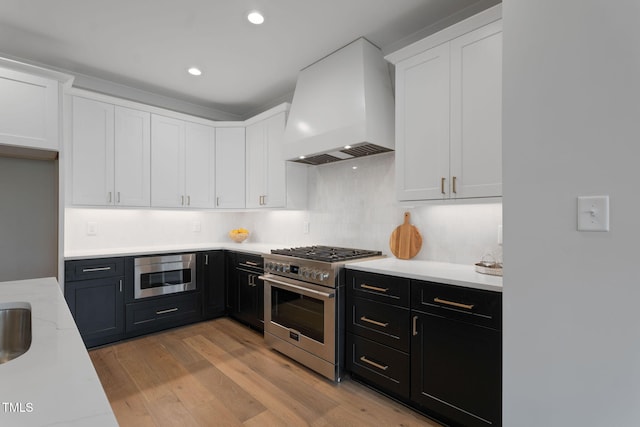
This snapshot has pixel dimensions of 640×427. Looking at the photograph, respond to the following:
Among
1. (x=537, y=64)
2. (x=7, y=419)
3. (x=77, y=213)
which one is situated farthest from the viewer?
(x=77, y=213)

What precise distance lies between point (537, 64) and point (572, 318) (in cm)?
97

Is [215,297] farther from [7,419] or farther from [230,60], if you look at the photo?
[7,419]

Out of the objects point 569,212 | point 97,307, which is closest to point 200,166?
point 97,307

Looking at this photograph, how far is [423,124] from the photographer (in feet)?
7.25

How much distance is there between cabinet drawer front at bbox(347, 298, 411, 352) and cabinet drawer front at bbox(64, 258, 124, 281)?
→ 7.45ft

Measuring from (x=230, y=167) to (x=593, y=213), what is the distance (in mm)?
3582

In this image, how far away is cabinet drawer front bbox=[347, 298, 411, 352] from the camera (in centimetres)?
200

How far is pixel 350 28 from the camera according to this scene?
2.45 meters

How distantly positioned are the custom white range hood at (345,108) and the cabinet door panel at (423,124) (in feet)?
0.73

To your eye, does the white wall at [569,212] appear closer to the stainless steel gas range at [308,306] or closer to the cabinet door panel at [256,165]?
the stainless steel gas range at [308,306]

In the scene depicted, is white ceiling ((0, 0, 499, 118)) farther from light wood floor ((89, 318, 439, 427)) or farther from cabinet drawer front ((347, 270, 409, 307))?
light wood floor ((89, 318, 439, 427))

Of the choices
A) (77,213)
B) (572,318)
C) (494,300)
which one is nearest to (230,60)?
(77,213)

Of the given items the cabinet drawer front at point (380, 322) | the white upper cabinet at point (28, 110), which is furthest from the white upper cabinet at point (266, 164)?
the white upper cabinet at point (28, 110)

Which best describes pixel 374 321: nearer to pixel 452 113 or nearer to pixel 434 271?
pixel 434 271
